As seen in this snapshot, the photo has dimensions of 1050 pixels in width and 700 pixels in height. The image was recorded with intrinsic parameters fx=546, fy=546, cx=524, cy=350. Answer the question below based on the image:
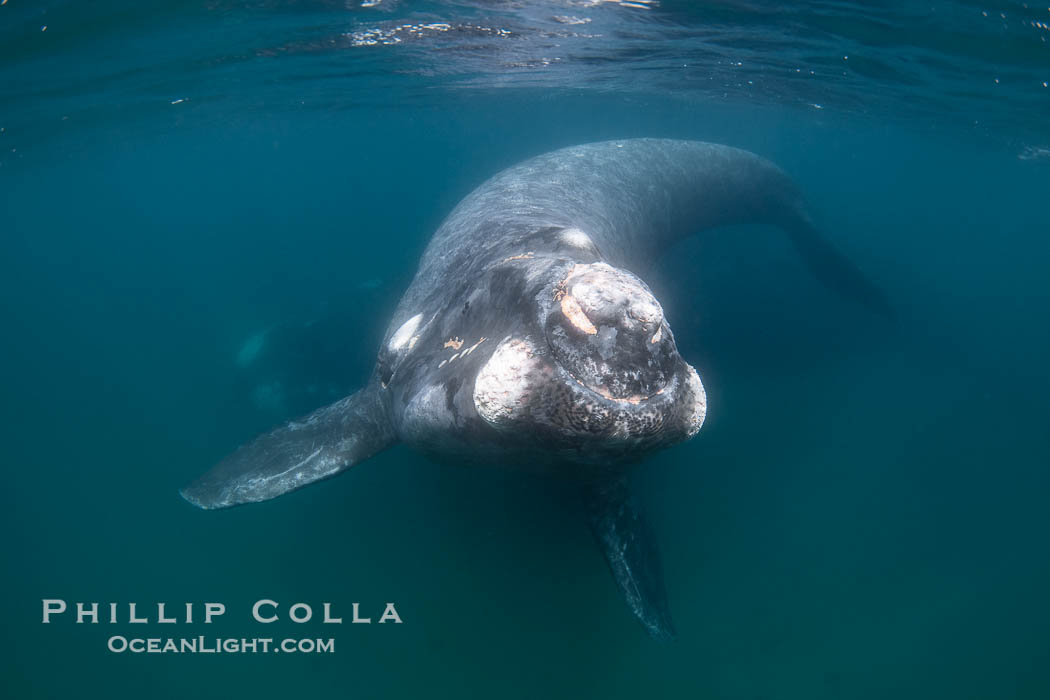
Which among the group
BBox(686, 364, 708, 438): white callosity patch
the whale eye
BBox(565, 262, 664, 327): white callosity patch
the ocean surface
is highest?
BBox(565, 262, 664, 327): white callosity patch

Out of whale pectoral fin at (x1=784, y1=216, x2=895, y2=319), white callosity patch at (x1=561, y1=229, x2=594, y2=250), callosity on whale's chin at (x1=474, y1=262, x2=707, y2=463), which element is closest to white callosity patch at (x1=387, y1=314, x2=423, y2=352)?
white callosity patch at (x1=561, y1=229, x2=594, y2=250)

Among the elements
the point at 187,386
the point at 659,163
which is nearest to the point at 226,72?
the point at 187,386

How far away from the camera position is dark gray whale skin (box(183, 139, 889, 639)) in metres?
2.78

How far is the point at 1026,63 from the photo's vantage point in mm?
15141

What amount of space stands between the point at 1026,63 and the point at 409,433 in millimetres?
20260

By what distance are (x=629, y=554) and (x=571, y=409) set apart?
353cm

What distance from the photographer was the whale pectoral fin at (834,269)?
16.0 m

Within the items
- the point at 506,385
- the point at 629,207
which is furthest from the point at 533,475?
the point at 629,207

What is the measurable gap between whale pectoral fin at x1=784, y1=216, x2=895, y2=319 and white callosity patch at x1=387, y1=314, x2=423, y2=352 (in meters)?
15.2

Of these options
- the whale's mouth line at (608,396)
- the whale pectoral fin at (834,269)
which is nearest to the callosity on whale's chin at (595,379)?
the whale's mouth line at (608,396)

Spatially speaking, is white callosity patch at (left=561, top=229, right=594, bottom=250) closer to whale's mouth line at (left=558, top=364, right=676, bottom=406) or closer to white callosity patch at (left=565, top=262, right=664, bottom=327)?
white callosity patch at (left=565, top=262, right=664, bottom=327)

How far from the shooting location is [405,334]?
17.9ft

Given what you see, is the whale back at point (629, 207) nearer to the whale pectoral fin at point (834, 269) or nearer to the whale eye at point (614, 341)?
the whale pectoral fin at point (834, 269)

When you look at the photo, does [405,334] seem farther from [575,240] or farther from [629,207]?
[629,207]
